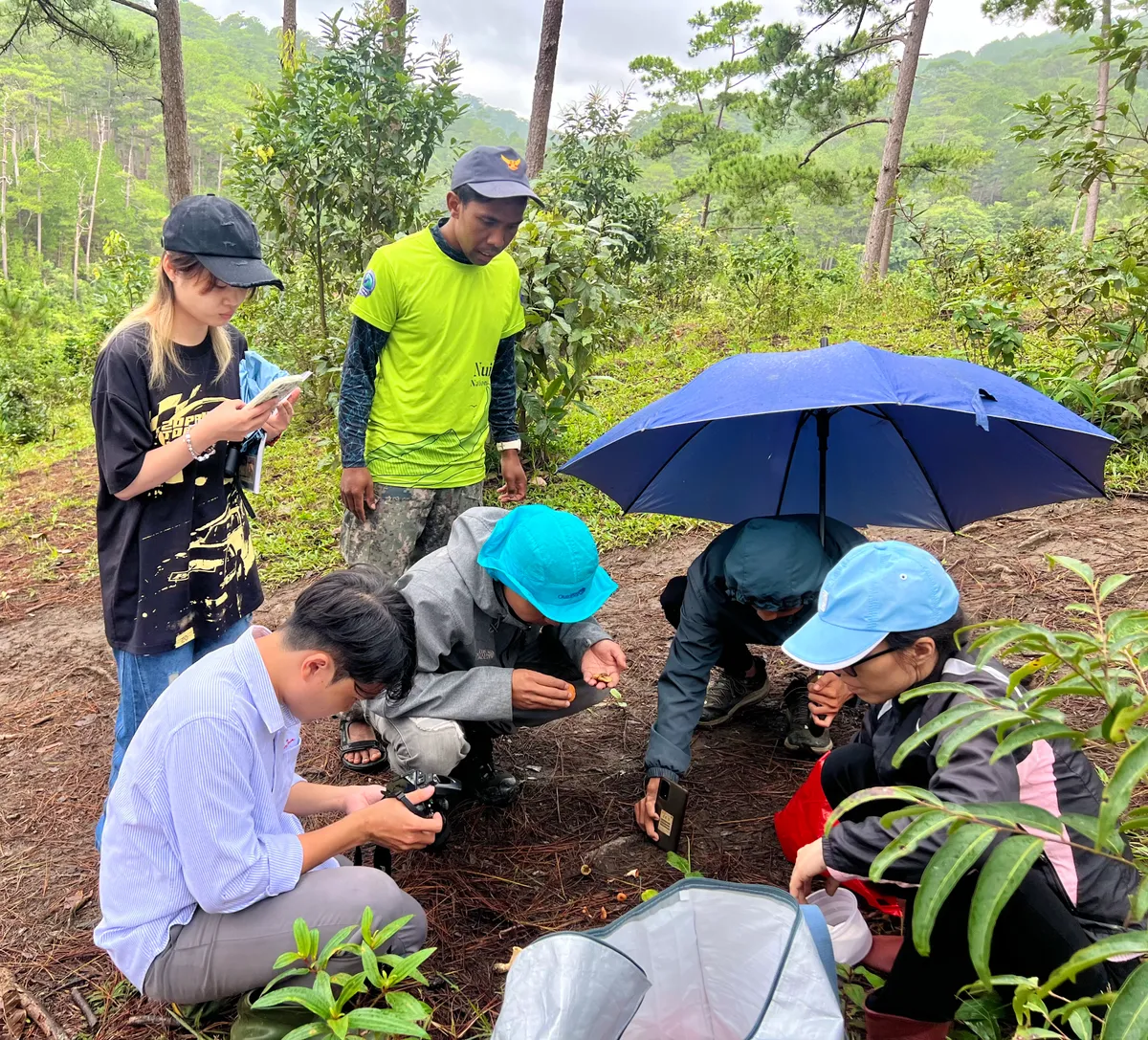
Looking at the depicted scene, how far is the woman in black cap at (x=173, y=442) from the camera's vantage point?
6.02ft

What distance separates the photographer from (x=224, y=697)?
142 centimetres

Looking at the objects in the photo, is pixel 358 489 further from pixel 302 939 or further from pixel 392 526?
pixel 302 939

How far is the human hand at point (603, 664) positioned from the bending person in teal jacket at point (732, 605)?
155mm

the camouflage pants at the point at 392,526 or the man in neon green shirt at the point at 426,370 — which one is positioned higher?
the man in neon green shirt at the point at 426,370

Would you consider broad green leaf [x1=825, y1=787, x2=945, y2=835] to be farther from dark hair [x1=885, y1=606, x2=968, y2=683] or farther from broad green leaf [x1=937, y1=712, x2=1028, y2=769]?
dark hair [x1=885, y1=606, x2=968, y2=683]

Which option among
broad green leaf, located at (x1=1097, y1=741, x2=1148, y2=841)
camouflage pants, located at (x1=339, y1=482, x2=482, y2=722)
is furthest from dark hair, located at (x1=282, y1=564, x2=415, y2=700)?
camouflage pants, located at (x1=339, y1=482, x2=482, y2=722)

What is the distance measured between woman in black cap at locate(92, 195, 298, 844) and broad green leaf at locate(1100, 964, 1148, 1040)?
1818mm

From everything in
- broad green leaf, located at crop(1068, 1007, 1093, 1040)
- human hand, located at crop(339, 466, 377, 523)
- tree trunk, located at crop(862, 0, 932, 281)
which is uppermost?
tree trunk, located at crop(862, 0, 932, 281)

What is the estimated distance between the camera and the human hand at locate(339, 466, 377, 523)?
265 cm

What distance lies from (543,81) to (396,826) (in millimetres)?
8801

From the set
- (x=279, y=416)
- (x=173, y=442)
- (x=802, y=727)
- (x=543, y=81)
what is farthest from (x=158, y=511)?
(x=543, y=81)

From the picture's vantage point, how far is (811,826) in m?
2.03

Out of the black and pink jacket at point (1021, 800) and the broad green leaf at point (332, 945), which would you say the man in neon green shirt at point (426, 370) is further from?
the black and pink jacket at point (1021, 800)

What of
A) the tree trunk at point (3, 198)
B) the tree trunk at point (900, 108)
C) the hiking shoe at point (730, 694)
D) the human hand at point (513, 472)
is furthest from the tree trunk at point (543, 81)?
the tree trunk at point (3, 198)
